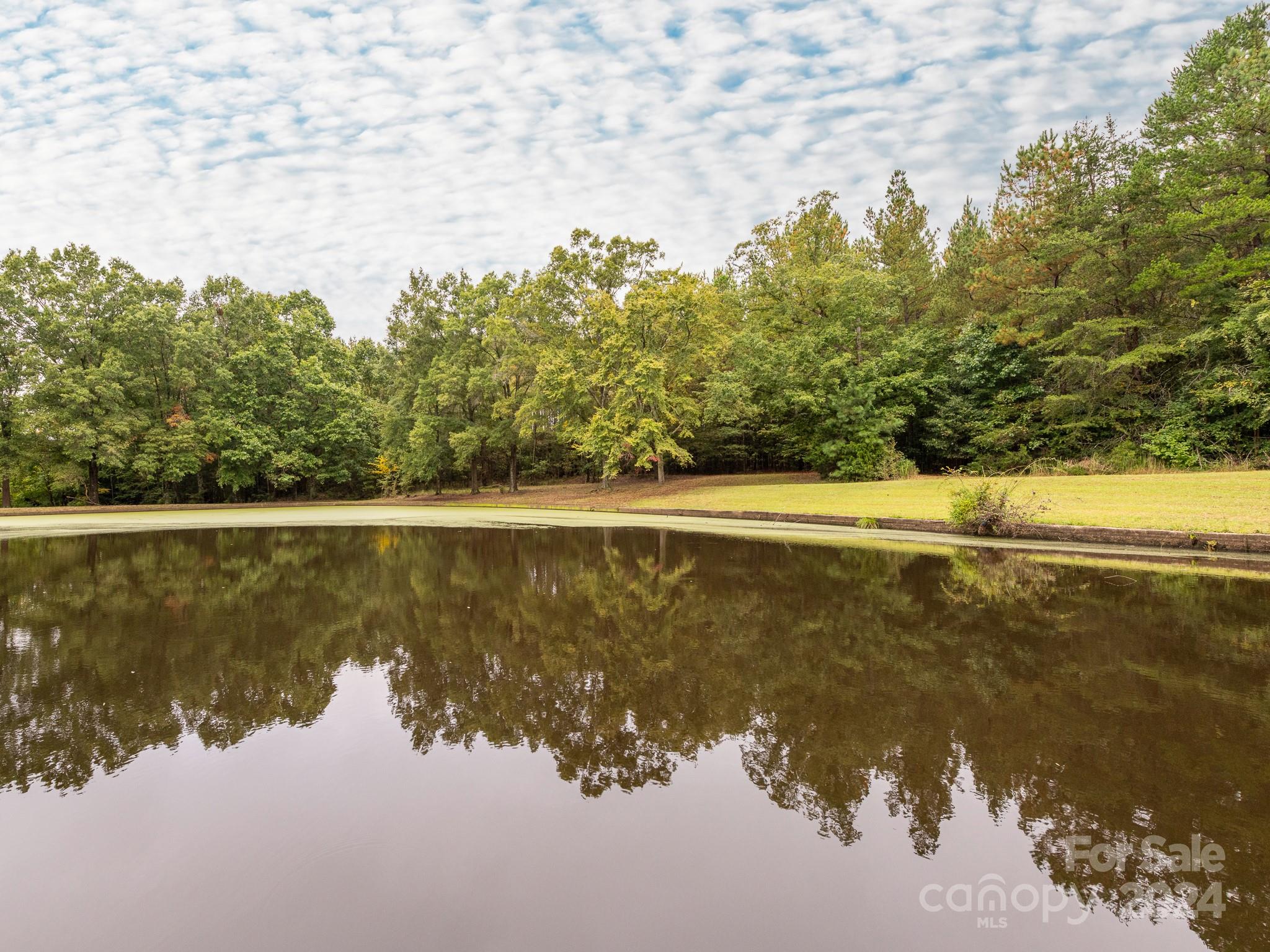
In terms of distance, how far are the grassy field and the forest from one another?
7.72 ft

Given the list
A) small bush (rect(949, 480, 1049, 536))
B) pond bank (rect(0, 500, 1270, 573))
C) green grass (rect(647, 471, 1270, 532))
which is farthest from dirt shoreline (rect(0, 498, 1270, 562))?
green grass (rect(647, 471, 1270, 532))

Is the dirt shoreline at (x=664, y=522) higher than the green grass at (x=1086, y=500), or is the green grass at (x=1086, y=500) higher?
the green grass at (x=1086, y=500)

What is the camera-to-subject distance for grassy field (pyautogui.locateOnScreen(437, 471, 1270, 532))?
1163 cm

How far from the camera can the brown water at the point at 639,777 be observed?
211 cm

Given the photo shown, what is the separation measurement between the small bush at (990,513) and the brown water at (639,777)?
19.1 ft

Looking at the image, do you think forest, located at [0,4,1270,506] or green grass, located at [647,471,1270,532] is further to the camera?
forest, located at [0,4,1270,506]

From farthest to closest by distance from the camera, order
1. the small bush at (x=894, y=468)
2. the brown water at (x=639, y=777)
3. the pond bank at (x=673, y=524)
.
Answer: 1. the small bush at (x=894, y=468)
2. the pond bank at (x=673, y=524)
3. the brown water at (x=639, y=777)

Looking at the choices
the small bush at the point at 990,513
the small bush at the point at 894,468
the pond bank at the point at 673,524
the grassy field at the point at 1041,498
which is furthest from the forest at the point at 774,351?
the small bush at the point at 990,513

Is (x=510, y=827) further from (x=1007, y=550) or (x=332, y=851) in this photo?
(x=1007, y=550)

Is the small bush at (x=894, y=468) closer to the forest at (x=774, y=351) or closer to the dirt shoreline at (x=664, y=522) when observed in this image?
the forest at (x=774, y=351)

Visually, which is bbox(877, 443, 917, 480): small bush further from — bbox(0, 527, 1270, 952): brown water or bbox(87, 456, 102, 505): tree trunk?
bbox(87, 456, 102, 505): tree trunk

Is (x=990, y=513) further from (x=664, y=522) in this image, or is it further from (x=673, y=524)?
(x=664, y=522)

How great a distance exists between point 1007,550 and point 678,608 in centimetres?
768

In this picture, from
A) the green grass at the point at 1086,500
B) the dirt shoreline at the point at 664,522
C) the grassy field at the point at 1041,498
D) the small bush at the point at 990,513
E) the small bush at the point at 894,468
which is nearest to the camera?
the dirt shoreline at the point at 664,522
